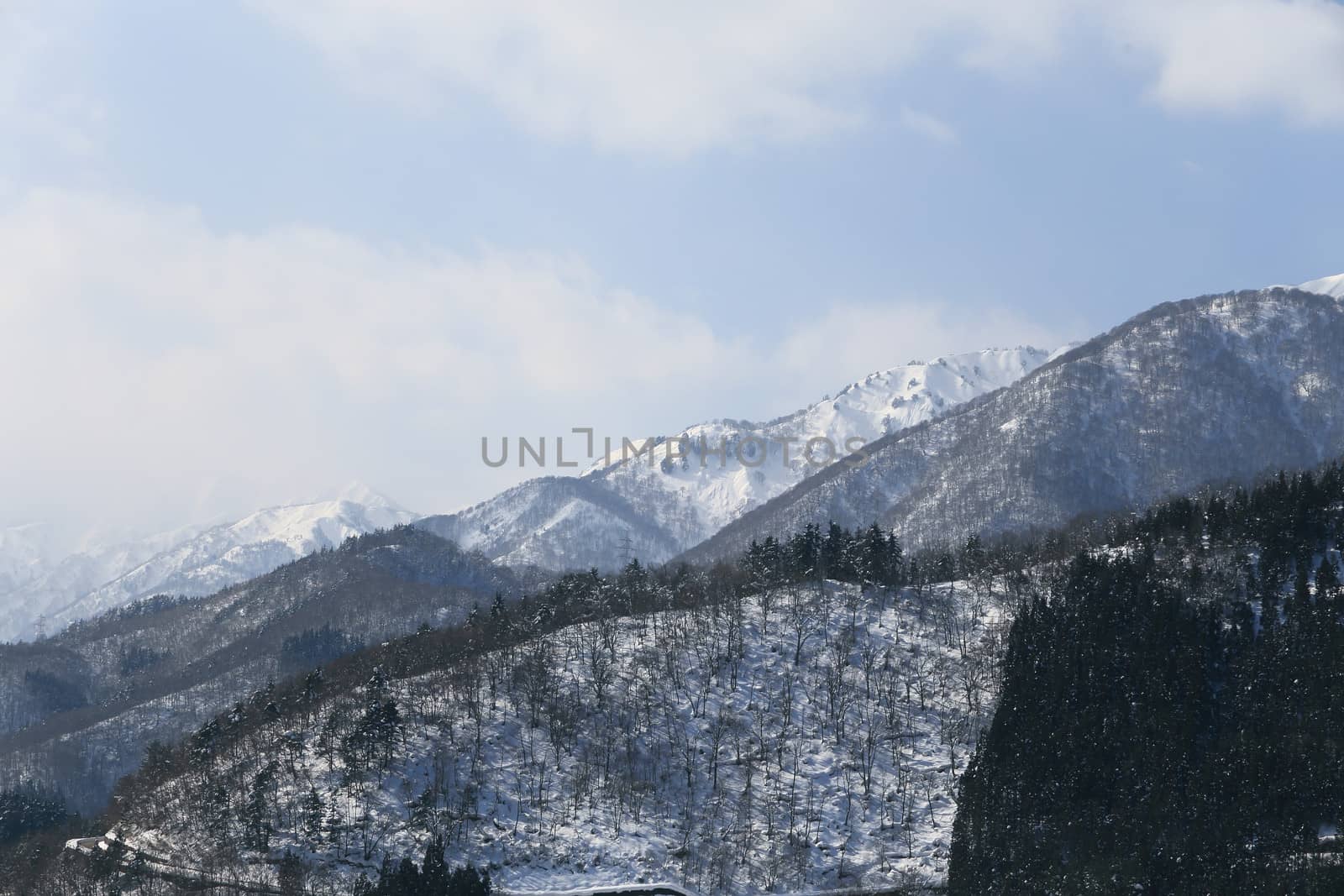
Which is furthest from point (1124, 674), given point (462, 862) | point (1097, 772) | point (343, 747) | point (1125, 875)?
point (343, 747)

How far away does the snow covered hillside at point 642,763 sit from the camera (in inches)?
5335

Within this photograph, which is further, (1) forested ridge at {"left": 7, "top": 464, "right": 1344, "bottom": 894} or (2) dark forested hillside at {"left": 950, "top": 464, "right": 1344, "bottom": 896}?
(1) forested ridge at {"left": 7, "top": 464, "right": 1344, "bottom": 894}

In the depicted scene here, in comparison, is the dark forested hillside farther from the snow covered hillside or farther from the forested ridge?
the snow covered hillside

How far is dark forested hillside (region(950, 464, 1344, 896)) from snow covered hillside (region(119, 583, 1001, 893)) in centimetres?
1223

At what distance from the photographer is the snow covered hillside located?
5335 inches

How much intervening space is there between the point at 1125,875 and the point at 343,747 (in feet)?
286

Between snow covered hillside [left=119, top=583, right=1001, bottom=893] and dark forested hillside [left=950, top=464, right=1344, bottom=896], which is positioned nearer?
dark forested hillside [left=950, top=464, right=1344, bottom=896]

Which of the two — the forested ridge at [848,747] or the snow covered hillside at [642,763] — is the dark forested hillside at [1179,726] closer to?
the forested ridge at [848,747]

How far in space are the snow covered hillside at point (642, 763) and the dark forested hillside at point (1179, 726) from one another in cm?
1223

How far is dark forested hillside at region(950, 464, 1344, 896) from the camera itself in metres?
115

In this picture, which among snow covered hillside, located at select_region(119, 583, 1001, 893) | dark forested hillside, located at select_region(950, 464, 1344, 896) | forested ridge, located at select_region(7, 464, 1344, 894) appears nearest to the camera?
dark forested hillside, located at select_region(950, 464, 1344, 896)

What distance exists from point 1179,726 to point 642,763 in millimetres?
60462

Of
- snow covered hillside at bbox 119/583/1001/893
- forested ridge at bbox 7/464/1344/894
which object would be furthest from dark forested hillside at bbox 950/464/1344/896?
snow covered hillside at bbox 119/583/1001/893

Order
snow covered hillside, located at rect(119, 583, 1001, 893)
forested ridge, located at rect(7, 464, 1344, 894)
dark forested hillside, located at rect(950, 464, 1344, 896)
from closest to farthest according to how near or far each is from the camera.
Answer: dark forested hillside, located at rect(950, 464, 1344, 896) < forested ridge, located at rect(7, 464, 1344, 894) < snow covered hillside, located at rect(119, 583, 1001, 893)
